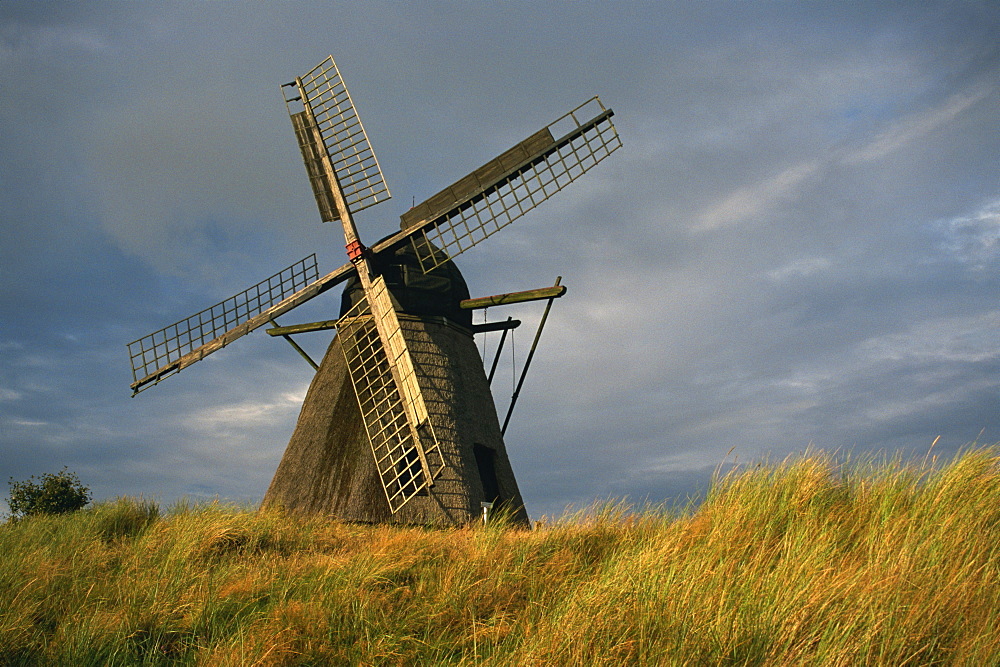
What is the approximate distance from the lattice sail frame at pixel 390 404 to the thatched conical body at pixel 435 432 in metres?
0.27

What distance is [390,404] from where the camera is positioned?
44.1 feet

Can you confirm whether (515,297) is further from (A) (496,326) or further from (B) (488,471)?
(B) (488,471)

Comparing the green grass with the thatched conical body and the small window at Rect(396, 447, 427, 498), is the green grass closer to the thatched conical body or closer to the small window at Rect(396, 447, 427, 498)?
the small window at Rect(396, 447, 427, 498)

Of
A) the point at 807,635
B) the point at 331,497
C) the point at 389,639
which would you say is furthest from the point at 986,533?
the point at 331,497

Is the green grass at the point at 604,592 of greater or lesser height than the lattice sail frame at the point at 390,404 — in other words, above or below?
below

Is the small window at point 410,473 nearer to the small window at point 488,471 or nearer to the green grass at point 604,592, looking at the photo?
the small window at point 488,471

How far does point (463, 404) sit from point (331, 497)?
2.91 m

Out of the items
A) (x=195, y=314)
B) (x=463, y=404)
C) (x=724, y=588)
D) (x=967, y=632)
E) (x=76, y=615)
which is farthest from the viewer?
(x=195, y=314)

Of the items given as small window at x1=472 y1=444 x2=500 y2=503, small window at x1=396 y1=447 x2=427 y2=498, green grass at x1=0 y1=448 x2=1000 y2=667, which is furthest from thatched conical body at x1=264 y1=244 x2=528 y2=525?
green grass at x1=0 y1=448 x2=1000 y2=667

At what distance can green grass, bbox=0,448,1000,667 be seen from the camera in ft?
16.3

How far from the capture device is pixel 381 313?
13633 mm

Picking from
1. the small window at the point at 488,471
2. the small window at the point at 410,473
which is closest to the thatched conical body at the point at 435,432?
the small window at the point at 488,471

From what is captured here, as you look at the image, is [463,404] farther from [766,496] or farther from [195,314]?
[766,496]

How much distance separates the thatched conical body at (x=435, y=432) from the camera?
503 inches
